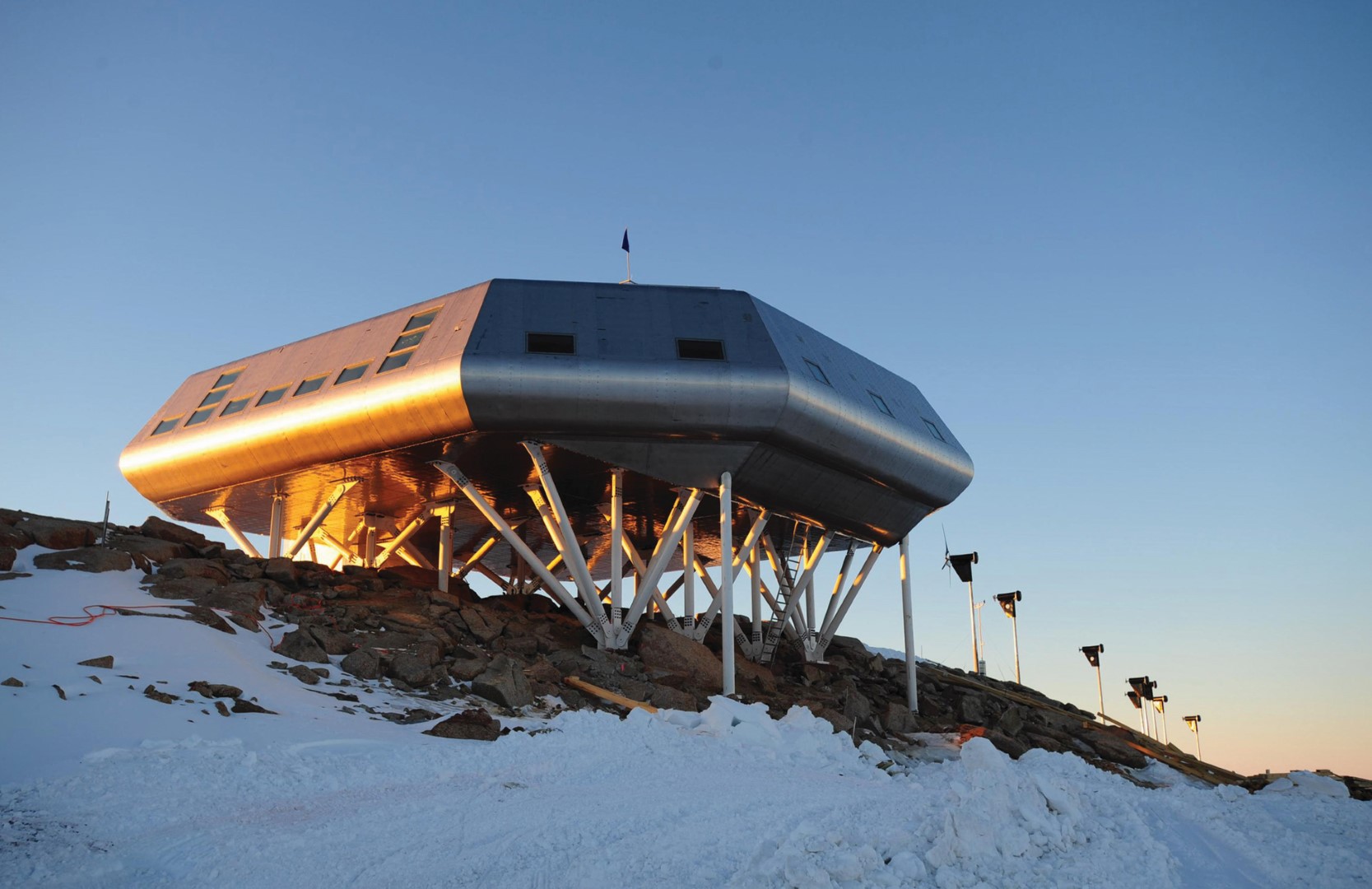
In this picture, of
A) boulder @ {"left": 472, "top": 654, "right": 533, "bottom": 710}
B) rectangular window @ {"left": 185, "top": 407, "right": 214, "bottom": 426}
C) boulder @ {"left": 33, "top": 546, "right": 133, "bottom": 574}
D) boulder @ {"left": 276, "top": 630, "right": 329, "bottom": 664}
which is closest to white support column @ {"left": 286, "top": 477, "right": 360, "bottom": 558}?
rectangular window @ {"left": 185, "top": 407, "right": 214, "bottom": 426}

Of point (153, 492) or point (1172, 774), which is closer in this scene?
point (1172, 774)

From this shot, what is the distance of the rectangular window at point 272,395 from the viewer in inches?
1342

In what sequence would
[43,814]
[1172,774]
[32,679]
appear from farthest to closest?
[1172,774], [32,679], [43,814]

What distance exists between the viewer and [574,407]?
29.7 metres

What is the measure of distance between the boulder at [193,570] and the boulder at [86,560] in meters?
1.01

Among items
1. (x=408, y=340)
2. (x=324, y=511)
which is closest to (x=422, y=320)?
(x=408, y=340)

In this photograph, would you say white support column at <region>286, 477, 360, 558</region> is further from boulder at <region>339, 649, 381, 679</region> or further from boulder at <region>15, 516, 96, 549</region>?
boulder at <region>339, 649, 381, 679</region>

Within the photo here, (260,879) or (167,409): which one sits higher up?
(167,409)

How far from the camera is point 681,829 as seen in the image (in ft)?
43.4

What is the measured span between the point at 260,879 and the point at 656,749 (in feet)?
29.2

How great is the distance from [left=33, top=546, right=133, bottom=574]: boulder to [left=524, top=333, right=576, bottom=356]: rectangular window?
1076cm

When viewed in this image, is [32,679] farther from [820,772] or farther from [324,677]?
[820,772]

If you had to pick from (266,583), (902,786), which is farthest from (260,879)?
(266,583)

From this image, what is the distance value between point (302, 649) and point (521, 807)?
10914 millimetres
